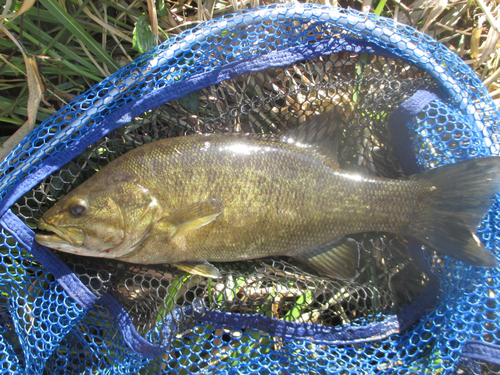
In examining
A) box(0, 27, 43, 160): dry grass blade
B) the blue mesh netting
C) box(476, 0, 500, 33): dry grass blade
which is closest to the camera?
the blue mesh netting

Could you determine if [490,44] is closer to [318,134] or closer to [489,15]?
[489,15]

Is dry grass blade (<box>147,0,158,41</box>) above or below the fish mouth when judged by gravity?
above

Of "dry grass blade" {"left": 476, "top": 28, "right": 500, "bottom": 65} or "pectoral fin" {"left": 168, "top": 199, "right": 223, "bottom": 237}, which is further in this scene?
"dry grass blade" {"left": 476, "top": 28, "right": 500, "bottom": 65}

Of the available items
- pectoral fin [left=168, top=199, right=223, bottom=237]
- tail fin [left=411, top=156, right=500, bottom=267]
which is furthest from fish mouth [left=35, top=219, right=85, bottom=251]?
tail fin [left=411, top=156, right=500, bottom=267]

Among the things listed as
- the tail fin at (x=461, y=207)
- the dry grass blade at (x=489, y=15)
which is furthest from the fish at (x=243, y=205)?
the dry grass blade at (x=489, y=15)

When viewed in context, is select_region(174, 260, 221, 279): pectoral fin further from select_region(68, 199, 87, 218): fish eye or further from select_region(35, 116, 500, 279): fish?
select_region(68, 199, 87, 218): fish eye

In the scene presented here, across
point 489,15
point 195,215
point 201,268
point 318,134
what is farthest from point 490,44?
point 201,268

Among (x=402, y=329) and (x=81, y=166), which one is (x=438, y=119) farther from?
(x=81, y=166)

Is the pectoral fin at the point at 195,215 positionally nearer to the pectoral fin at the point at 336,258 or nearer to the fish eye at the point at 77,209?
the fish eye at the point at 77,209
